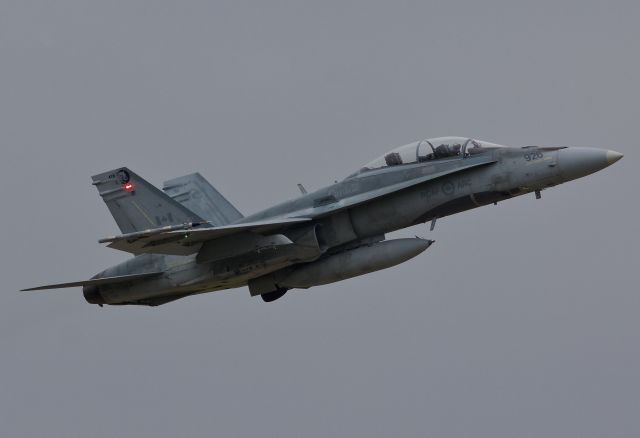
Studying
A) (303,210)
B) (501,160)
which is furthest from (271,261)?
(501,160)

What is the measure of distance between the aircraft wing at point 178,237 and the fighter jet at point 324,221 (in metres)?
0.02

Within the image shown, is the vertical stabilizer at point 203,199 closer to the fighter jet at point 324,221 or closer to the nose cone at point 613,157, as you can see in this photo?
the fighter jet at point 324,221

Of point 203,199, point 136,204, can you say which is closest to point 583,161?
point 136,204

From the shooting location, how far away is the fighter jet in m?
24.7

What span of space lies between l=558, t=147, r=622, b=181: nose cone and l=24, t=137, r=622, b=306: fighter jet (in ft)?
0.06

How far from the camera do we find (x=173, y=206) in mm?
26844

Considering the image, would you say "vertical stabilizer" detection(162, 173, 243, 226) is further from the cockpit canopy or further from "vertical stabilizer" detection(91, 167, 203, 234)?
the cockpit canopy

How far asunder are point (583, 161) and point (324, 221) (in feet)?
15.9

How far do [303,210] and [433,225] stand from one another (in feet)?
7.86

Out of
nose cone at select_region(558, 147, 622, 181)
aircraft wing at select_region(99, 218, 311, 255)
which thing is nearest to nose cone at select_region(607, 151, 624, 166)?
nose cone at select_region(558, 147, 622, 181)

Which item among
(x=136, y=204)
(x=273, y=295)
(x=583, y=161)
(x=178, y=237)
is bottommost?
(x=273, y=295)

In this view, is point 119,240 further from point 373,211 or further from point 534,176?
point 534,176

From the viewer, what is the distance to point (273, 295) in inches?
1078

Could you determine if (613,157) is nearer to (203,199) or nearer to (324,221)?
(324,221)
